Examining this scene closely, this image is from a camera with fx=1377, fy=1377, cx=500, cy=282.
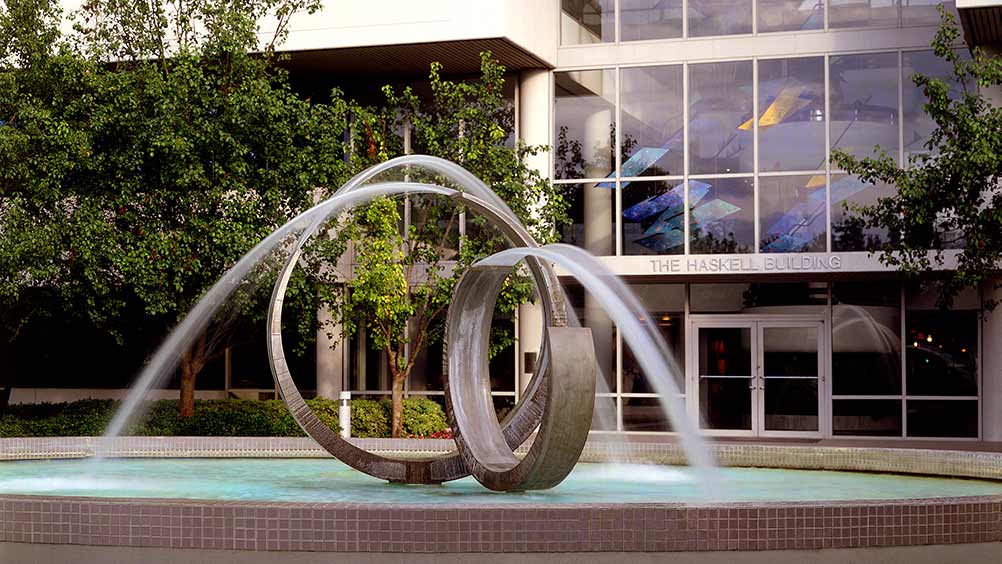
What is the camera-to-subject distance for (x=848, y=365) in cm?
2552

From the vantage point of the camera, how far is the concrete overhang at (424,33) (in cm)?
2450

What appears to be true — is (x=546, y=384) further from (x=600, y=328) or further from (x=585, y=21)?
(x=585, y=21)

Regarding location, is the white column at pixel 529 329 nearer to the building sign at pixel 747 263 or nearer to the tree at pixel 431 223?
the tree at pixel 431 223

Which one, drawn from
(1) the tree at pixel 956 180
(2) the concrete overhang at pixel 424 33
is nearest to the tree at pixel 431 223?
(2) the concrete overhang at pixel 424 33

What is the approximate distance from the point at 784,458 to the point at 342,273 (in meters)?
12.9

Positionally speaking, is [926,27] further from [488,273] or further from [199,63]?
[488,273]

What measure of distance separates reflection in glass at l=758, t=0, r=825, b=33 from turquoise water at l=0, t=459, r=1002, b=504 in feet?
40.2

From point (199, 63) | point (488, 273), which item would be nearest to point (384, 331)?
point (199, 63)

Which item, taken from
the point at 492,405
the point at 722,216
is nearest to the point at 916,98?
the point at 722,216

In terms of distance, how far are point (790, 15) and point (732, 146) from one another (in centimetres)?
268

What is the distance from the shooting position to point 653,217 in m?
25.9

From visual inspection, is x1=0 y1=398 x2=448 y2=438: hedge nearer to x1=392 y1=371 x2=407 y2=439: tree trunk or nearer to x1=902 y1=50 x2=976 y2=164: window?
x1=392 y1=371 x2=407 y2=439: tree trunk

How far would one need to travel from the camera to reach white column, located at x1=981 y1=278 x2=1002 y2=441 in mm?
24109

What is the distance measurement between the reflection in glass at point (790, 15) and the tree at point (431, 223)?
17.3ft
